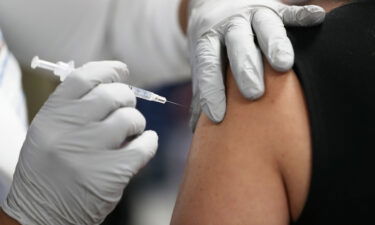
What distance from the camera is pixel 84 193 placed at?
0.89 meters

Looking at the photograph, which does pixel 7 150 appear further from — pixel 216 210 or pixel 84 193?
pixel 216 210

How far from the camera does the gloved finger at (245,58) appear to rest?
0.83 metres

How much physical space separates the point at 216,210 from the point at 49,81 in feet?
6.30

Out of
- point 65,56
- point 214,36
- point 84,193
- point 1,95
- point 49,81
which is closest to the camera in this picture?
point 84,193

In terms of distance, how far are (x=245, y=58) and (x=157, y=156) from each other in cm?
155

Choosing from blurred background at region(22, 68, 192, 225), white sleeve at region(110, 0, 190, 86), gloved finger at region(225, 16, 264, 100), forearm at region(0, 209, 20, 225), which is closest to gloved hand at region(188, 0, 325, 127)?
gloved finger at region(225, 16, 264, 100)

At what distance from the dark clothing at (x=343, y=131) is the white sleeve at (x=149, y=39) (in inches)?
41.9

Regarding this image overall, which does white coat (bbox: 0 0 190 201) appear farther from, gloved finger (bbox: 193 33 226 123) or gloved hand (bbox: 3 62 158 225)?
gloved finger (bbox: 193 33 226 123)

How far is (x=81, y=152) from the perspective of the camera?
0.88 metres

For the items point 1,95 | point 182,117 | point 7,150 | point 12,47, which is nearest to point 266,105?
point 7,150

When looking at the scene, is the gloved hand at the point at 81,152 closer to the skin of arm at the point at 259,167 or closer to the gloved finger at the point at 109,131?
the gloved finger at the point at 109,131

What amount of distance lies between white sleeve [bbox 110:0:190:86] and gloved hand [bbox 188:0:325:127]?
616 millimetres

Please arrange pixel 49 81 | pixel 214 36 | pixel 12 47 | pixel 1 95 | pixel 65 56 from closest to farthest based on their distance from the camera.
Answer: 1. pixel 214 36
2. pixel 1 95
3. pixel 12 47
4. pixel 65 56
5. pixel 49 81

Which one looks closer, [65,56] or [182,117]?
[65,56]
